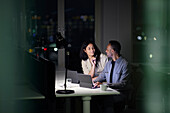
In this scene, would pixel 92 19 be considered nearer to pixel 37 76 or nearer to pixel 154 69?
pixel 154 69

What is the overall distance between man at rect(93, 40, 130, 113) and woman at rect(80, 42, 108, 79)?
0.49 m

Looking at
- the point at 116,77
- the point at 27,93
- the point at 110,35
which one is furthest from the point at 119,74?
the point at 110,35

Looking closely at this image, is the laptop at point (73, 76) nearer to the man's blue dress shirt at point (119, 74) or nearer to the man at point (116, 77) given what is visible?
the man at point (116, 77)

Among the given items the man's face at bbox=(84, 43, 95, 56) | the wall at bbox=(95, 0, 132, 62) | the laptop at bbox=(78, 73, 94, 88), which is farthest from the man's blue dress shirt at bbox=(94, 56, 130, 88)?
the wall at bbox=(95, 0, 132, 62)

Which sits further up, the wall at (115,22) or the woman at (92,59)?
the wall at (115,22)

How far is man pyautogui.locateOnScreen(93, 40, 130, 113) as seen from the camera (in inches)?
128

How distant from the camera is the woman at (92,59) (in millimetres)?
4441

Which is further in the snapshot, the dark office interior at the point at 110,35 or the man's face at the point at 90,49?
the dark office interior at the point at 110,35

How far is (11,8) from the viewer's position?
4.26 feet

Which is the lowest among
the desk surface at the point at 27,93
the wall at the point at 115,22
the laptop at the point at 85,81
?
the desk surface at the point at 27,93

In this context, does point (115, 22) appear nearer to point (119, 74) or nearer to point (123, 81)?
point (119, 74)

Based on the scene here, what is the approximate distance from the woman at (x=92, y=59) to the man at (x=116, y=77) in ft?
1.62

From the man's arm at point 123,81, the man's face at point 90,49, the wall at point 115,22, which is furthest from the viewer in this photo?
the wall at point 115,22

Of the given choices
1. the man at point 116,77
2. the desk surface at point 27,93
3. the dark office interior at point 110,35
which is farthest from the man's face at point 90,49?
the desk surface at point 27,93
